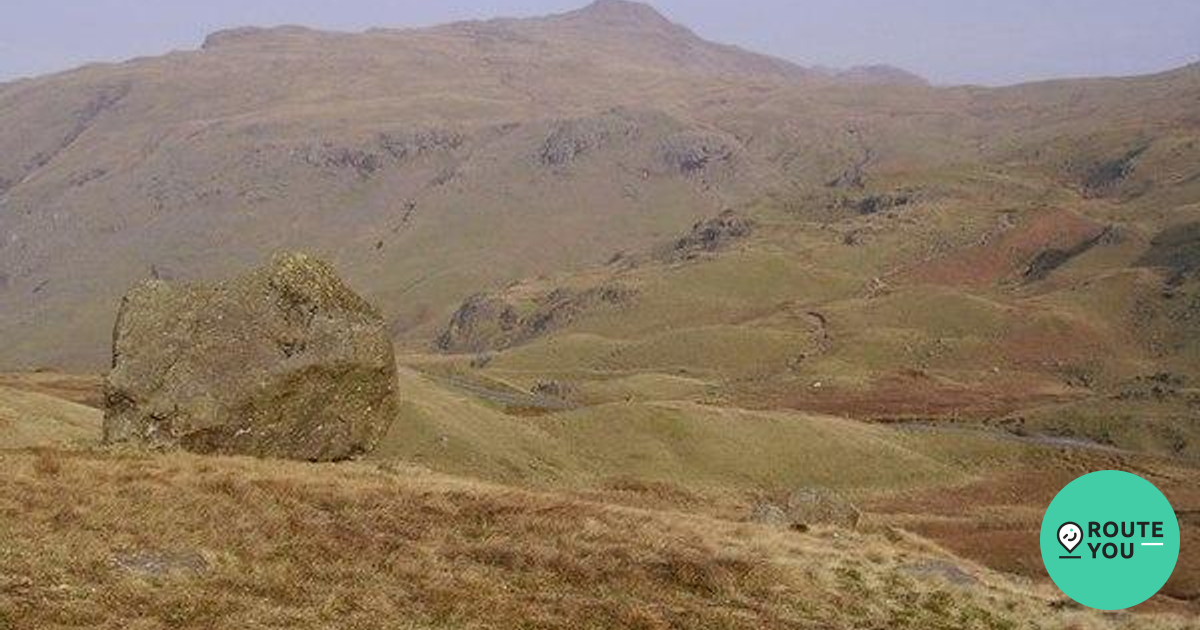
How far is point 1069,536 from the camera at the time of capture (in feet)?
86.0

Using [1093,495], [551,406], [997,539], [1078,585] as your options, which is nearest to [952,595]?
[1078,585]

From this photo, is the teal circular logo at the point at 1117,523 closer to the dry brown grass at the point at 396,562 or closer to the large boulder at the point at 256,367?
the dry brown grass at the point at 396,562

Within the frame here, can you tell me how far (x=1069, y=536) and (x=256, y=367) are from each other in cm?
2700

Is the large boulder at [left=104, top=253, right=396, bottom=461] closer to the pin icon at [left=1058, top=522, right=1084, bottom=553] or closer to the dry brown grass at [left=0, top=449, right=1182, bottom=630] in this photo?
the dry brown grass at [left=0, top=449, right=1182, bottom=630]

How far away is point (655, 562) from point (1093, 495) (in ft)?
39.2

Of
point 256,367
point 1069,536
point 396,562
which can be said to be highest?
point 256,367

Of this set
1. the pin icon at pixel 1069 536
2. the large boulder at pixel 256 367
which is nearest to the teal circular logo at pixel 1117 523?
the pin icon at pixel 1069 536

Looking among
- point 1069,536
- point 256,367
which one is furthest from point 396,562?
point 1069,536

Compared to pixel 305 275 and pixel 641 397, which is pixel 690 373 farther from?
pixel 305 275

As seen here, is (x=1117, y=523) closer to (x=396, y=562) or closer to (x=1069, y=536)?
(x=1069, y=536)

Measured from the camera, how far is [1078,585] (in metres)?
28.2

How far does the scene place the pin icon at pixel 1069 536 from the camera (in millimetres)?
25859

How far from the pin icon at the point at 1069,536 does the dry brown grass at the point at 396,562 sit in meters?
5.28

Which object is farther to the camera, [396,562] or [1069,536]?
[396,562]
